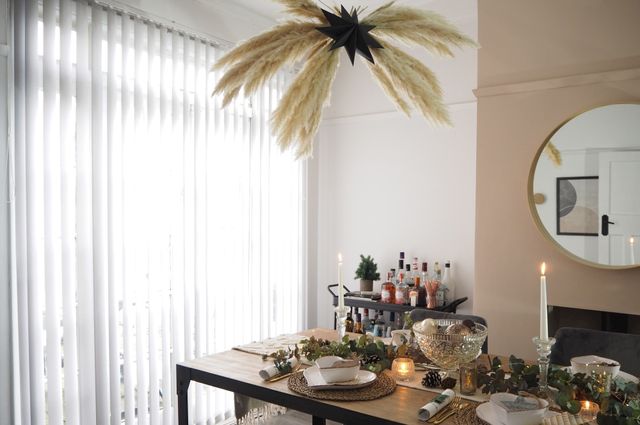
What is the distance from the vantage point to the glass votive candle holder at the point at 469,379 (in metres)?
1.55

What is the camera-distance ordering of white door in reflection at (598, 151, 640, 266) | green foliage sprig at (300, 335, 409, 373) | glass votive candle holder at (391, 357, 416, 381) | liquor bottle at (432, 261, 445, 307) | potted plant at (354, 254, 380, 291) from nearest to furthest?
glass votive candle holder at (391, 357, 416, 381) → green foliage sprig at (300, 335, 409, 373) → white door in reflection at (598, 151, 640, 266) → liquor bottle at (432, 261, 445, 307) → potted plant at (354, 254, 380, 291)

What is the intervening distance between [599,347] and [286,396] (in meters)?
1.21

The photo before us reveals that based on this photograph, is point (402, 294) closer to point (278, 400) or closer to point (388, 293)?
point (388, 293)

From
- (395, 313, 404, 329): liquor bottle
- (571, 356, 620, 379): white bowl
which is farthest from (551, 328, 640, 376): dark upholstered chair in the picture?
(395, 313, 404, 329): liquor bottle

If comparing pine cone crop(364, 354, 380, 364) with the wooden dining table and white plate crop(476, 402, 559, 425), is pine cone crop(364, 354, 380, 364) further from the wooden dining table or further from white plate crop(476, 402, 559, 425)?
white plate crop(476, 402, 559, 425)

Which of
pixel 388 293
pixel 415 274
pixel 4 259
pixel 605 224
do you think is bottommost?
pixel 388 293

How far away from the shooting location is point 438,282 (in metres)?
3.25

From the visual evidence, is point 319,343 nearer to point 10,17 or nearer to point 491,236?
point 491,236

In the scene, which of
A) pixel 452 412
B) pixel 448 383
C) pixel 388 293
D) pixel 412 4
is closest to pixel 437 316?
pixel 448 383

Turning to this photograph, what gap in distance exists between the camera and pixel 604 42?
8.01 feet

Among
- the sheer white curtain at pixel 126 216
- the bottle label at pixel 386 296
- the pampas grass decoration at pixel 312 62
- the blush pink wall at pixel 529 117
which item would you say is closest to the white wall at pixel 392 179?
the bottle label at pixel 386 296

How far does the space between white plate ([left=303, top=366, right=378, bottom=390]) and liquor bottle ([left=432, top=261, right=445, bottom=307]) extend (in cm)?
165

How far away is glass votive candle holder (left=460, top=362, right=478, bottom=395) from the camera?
1549 mm

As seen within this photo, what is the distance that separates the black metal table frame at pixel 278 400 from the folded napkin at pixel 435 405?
0.08 m
